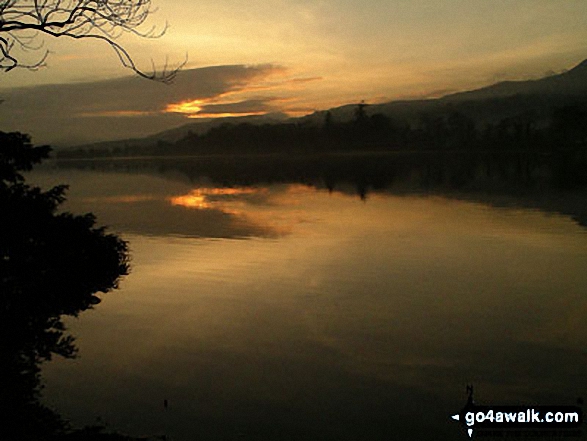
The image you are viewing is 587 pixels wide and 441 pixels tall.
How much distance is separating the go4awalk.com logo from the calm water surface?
0.25 metres

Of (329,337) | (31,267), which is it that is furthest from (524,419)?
Answer: (31,267)

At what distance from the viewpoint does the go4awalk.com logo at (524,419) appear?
7.88 m

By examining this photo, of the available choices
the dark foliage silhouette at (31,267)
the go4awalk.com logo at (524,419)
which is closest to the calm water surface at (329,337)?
the go4awalk.com logo at (524,419)

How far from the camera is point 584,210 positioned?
1136 inches

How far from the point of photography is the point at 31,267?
8367 millimetres

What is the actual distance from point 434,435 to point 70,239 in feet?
18.8

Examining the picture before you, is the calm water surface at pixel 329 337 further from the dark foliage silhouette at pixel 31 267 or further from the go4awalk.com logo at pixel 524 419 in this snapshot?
the dark foliage silhouette at pixel 31 267

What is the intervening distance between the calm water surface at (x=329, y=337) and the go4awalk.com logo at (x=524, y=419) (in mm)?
248

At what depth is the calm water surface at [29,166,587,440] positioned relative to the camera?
28.1ft

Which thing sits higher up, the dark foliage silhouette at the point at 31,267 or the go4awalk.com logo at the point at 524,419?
the dark foliage silhouette at the point at 31,267

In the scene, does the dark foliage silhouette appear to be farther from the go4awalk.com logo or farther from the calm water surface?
the go4awalk.com logo

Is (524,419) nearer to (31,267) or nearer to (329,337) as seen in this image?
(329,337)

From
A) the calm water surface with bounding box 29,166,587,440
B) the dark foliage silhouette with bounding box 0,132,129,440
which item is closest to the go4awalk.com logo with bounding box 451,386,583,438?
the calm water surface with bounding box 29,166,587,440

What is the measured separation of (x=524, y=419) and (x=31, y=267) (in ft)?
23.4
